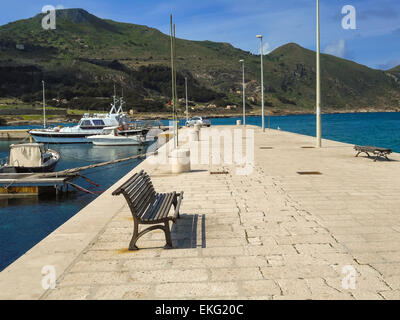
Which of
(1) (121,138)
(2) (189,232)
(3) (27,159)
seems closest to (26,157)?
(3) (27,159)

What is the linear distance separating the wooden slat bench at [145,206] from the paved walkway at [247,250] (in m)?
0.29

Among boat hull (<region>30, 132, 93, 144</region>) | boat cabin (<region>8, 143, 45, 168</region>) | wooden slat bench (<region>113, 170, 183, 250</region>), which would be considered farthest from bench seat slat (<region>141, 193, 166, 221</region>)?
boat hull (<region>30, 132, 93, 144</region>)

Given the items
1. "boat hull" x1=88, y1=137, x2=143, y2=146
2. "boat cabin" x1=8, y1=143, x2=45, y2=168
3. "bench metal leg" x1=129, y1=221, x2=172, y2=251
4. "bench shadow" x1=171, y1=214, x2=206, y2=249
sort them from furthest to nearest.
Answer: "boat hull" x1=88, y1=137, x2=143, y2=146
"boat cabin" x1=8, y1=143, x2=45, y2=168
"bench shadow" x1=171, y1=214, x2=206, y2=249
"bench metal leg" x1=129, y1=221, x2=172, y2=251

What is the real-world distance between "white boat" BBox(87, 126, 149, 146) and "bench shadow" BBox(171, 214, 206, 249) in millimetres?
34913

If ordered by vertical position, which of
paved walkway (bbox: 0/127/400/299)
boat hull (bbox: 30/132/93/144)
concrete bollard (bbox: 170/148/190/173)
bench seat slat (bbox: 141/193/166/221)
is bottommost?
paved walkway (bbox: 0/127/400/299)

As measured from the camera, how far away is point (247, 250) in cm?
511

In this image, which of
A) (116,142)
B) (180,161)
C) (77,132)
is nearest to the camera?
(180,161)

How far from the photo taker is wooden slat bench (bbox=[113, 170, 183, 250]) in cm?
505

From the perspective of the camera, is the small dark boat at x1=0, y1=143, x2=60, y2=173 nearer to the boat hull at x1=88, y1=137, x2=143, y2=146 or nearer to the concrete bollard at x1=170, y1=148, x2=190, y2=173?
the concrete bollard at x1=170, y1=148, x2=190, y2=173

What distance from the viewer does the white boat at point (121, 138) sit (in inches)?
1617

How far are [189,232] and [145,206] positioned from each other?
82cm

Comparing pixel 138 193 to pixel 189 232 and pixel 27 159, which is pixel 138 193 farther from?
pixel 27 159

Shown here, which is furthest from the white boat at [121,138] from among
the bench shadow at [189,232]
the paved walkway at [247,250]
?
the bench shadow at [189,232]

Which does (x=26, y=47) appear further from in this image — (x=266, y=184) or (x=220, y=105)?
(x=266, y=184)
